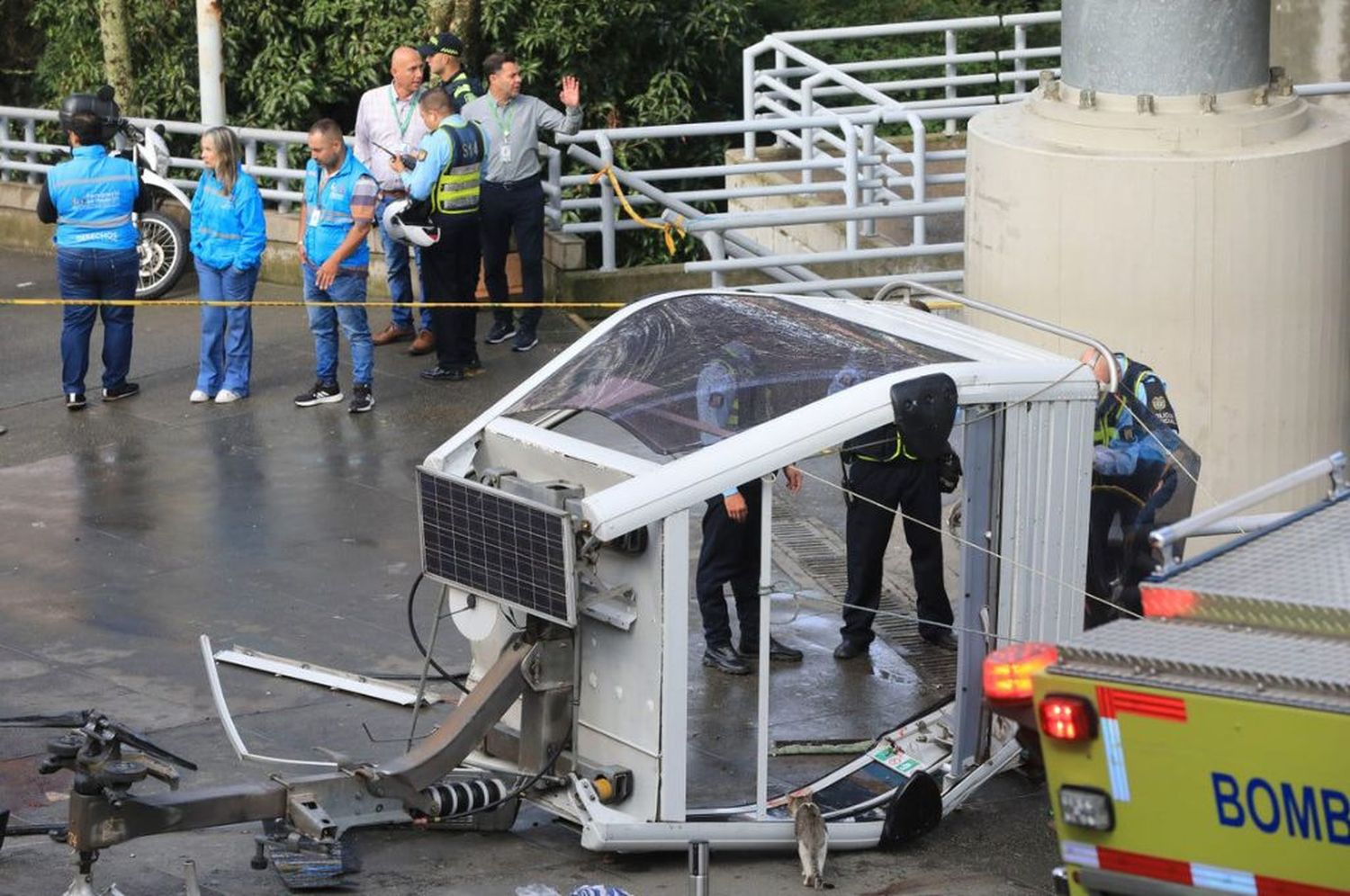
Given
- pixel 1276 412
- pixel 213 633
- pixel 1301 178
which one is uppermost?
pixel 1301 178

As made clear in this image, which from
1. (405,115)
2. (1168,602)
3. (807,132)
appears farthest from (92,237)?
(1168,602)

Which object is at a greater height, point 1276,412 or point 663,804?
point 1276,412

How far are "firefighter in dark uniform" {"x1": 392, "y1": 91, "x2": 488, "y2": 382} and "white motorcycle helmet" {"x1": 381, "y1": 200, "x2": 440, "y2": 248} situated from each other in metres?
0.07

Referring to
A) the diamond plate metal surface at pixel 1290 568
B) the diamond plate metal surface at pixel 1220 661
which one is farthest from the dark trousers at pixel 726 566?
the diamond plate metal surface at pixel 1220 661

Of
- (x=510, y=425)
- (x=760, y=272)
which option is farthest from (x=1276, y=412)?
(x=760, y=272)

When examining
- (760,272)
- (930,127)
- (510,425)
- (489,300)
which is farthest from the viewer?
(930,127)

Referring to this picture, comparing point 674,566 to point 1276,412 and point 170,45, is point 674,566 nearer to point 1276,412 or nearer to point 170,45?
point 1276,412

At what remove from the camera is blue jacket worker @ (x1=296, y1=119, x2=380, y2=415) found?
12758mm

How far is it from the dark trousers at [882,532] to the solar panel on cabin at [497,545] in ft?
6.79

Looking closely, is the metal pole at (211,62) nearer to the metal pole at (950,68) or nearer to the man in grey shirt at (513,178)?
the man in grey shirt at (513,178)

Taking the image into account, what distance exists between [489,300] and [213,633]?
194 inches

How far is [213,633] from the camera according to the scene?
9.89 metres

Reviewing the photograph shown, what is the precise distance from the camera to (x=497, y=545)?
7.66m

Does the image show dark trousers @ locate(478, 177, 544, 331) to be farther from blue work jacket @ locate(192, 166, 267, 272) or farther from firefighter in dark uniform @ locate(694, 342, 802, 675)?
firefighter in dark uniform @ locate(694, 342, 802, 675)
